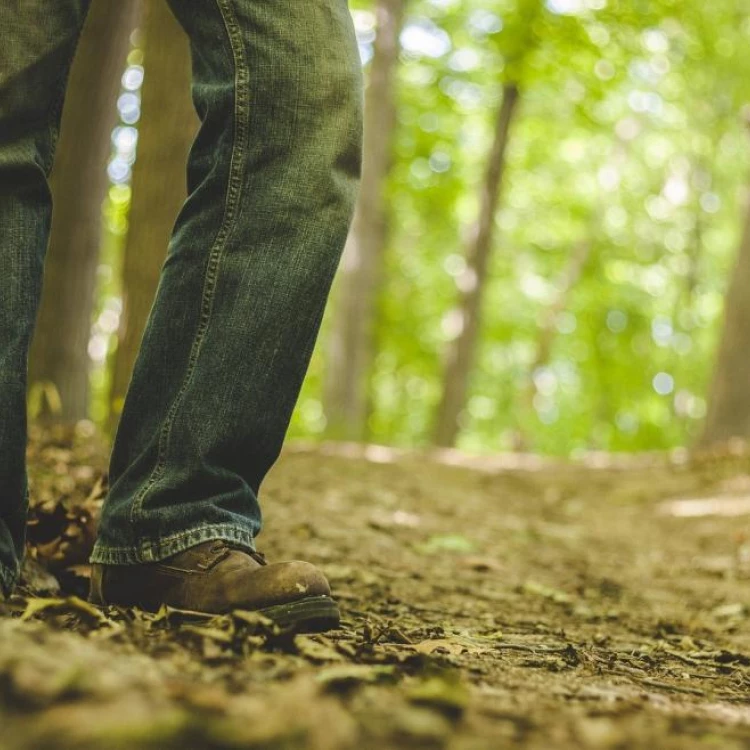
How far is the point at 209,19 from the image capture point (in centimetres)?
179

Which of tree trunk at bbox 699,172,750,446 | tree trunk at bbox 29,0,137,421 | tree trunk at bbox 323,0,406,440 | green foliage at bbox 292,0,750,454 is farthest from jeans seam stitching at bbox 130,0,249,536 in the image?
green foliage at bbox 292,0,750,454

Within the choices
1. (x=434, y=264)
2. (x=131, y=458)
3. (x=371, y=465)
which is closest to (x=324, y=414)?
(x=371, y=465)

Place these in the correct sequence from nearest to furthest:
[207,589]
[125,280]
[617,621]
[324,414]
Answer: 1. [207,589]
2. [617,621]
3. [125,280]
4. [324,414]

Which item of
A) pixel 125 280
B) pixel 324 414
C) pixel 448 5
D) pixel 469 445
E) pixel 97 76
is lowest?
pixel 469 445

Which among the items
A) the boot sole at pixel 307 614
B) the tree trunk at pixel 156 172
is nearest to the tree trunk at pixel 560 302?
the tree trunk at pixel 156 172

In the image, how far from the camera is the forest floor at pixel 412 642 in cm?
94

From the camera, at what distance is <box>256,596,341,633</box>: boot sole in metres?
1.56

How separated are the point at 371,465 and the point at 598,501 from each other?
152 centimetres

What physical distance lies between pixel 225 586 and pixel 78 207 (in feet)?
15.8

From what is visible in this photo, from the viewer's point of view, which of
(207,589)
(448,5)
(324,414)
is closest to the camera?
(207,589)

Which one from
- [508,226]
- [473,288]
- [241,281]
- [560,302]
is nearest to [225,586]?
[241,281]

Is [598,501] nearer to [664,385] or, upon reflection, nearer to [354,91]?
[354,91]

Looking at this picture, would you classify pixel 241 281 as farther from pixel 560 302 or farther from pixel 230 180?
pixel 560 302

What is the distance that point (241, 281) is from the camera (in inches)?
68.6
